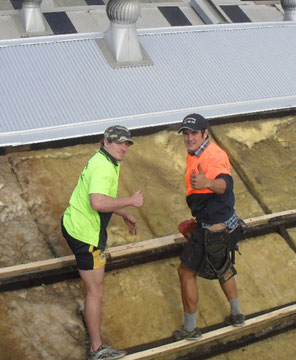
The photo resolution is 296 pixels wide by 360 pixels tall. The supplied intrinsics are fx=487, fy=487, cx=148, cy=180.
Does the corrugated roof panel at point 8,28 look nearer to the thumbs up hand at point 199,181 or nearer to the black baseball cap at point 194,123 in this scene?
the black baseball cap at point 194,123

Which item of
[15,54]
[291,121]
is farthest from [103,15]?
[291,121]

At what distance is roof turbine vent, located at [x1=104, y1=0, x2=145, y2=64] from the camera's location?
7805 mm

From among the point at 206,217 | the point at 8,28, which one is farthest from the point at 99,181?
the point at 8,28

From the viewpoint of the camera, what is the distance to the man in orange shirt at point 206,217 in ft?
13.2

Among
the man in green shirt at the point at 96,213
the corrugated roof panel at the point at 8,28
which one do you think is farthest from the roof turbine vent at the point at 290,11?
the man in green shirt at the point at 96,213

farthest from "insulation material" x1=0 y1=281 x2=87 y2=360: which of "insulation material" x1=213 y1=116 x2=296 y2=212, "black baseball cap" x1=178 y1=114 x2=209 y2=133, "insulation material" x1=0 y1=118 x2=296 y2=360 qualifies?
Result: "insulation material" x1=213 y1=116 x2=296 y2=212

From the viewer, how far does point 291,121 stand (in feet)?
26.9

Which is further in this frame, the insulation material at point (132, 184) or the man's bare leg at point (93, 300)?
the insulation material at point (132, 184)

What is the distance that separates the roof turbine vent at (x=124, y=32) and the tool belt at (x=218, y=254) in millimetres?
4618

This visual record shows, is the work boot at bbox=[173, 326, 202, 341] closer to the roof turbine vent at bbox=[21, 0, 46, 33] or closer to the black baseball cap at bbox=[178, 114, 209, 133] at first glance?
the black baseball cap at bbox=[178, 114, 209, 133]

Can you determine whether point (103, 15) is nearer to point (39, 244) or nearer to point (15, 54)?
point (15, 54)

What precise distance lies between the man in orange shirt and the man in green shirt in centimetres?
53

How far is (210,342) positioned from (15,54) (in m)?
5.45

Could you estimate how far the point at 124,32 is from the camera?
26.2ft
